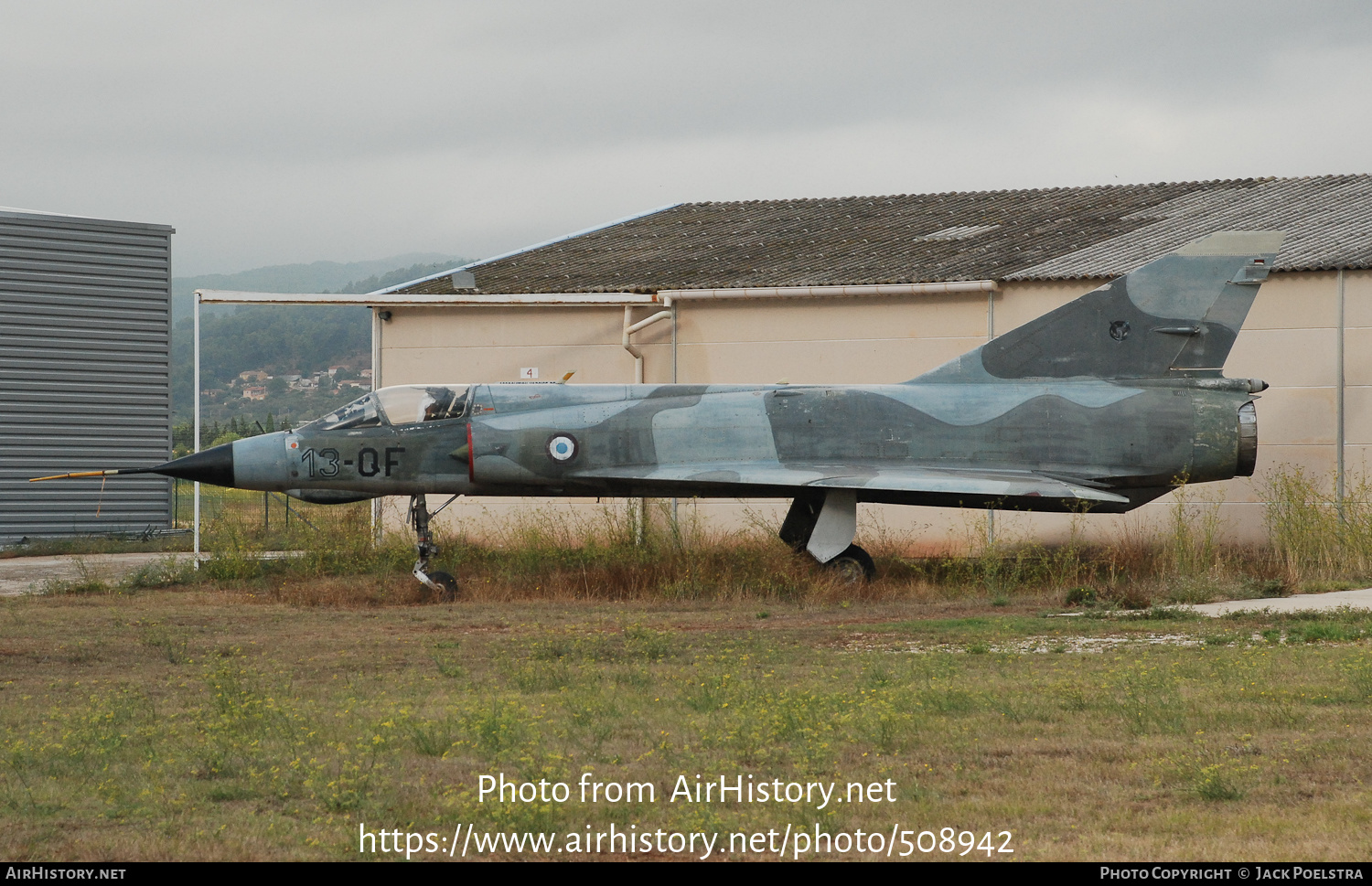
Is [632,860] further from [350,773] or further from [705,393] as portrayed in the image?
[705,393]

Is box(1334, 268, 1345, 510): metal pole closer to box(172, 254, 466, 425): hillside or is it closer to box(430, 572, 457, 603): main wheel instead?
box(430, 572, 457, 603): main wheel

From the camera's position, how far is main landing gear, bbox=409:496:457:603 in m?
14.4

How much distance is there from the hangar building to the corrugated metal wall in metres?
6.23

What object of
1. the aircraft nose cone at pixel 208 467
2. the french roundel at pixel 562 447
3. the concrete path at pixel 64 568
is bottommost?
the concrete path at pixel 64 568

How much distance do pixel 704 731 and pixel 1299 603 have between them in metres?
8.01

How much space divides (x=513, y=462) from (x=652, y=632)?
15.4 feet

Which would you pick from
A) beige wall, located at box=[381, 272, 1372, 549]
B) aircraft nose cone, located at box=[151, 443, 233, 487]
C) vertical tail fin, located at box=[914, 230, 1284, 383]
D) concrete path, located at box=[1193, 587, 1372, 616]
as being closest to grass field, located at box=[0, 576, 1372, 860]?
concrete path, located at box=[1193, 587, 1372, 616]

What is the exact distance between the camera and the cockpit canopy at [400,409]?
1483 cm

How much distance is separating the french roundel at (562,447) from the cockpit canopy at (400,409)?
1.09 m

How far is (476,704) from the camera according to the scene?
24.9 ft

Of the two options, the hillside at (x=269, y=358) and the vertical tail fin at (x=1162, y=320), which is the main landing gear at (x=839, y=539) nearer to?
the vertical tail fin at (x=1162, y=320)

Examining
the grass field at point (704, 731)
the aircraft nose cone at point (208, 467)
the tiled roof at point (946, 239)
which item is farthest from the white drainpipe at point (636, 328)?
the grass field at point (704, 731)
